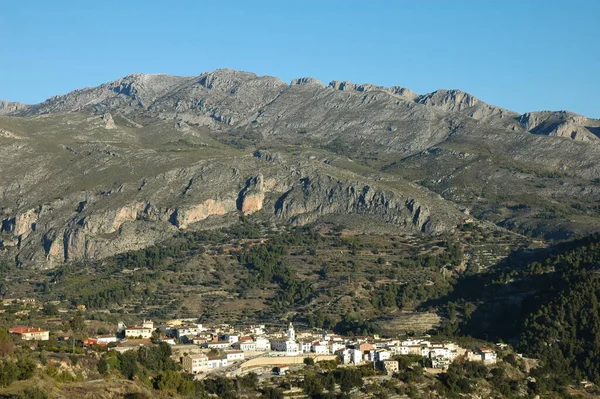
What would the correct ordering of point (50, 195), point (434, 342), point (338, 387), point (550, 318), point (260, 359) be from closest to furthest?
point (338, 387), point (260, 359), point (434, 342), point (550, 318), point (50, 195)

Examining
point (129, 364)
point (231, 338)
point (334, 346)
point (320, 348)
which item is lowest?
point (129, 364)

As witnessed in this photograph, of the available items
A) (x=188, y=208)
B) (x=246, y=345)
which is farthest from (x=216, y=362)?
(x=188, y=208)

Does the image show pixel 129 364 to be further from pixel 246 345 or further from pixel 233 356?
pixel 246 345

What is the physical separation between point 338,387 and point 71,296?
61.9 meters

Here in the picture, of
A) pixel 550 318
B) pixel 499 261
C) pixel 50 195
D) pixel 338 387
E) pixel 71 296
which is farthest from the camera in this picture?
pixel 50 195

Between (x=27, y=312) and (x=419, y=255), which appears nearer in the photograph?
(x=27, y=312)

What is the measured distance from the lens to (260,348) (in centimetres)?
11075

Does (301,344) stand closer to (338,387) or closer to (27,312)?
(338,387)

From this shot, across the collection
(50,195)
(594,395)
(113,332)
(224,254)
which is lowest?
(594,395)

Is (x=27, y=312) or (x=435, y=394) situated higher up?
(x=27, y=312)

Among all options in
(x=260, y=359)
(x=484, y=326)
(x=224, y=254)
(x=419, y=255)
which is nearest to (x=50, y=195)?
(x=224, y=254)

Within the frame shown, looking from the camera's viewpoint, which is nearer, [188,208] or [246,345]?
[246,345]

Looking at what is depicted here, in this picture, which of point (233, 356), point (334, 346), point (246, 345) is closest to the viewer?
point (233, 356)

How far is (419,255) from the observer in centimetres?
16925
